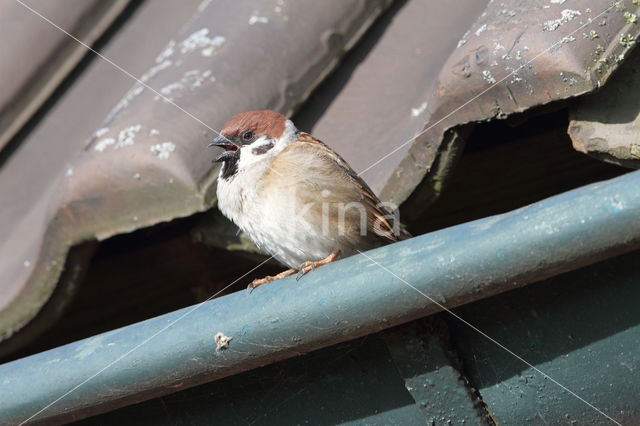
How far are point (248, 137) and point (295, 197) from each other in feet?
0.63

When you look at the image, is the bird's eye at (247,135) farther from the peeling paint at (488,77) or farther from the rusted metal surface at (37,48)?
the rusted metal surface at (37,48)

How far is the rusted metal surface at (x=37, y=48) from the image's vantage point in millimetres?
2594

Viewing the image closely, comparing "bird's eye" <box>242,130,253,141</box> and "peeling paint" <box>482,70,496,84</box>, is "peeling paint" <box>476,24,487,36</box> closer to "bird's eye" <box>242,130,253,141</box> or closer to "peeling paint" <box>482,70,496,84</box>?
"peeling paint" <box>482,70,496,84</box>

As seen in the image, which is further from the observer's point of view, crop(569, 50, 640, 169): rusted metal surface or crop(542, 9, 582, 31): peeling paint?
crop(542, 9, 582, 31): peeling paint

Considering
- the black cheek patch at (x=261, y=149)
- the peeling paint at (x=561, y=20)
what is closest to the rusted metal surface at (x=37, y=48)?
the black cheek patch at (x=261, y=149)

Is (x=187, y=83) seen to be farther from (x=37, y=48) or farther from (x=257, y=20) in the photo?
→ (x=37, y=48)

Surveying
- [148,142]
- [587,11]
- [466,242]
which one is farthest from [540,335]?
[148,142]

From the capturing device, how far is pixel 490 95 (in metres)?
1.56

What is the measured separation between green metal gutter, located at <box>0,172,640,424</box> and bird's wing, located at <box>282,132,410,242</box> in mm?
584

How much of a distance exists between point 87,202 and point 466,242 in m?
1.02

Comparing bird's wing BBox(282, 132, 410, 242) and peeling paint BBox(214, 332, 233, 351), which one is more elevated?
→ peeling paint BBox(214, 332, 233, 351)

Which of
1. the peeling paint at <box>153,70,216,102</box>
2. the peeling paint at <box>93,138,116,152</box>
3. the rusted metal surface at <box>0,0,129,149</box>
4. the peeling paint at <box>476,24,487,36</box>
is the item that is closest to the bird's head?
the peeling paint at <box>153,70,216,102</box>

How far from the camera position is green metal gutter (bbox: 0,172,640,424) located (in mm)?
1137

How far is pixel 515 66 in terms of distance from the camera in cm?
154
